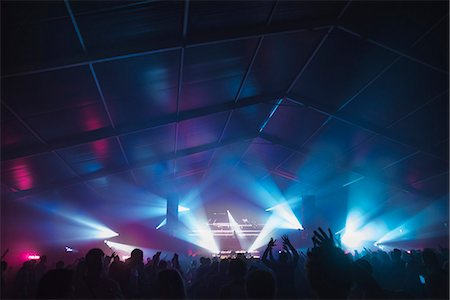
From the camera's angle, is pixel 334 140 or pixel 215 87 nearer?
pixel 215 87

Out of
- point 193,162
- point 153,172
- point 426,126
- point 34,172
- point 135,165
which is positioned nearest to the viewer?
point 34,172

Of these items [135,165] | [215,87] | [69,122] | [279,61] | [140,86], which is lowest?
[69,122]

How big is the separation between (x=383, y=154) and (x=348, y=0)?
7736 millimetres

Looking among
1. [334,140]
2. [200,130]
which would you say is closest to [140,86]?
[200,130]

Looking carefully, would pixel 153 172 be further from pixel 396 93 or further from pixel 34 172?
pixel 396 93

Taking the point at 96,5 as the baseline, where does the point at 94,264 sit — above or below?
below

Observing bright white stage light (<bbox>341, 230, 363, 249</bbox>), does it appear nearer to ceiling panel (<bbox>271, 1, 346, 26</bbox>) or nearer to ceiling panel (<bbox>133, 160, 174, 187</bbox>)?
ceiling panel (<bbox>133, 160, 174, 187</bbox>)

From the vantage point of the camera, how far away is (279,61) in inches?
331

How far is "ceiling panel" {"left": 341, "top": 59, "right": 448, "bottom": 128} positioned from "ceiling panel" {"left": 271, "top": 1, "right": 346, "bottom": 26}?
7.85 feet

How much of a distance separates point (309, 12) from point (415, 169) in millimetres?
9273

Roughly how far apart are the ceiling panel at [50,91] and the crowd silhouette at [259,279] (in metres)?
3.42

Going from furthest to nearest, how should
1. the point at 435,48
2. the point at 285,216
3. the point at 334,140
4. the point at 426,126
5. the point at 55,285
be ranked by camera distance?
the point at 285,216 < the point at 334,140 < the point at 426,126 < the point at 435,48 < the point at 55,285

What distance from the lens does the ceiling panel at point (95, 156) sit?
938 centimetres

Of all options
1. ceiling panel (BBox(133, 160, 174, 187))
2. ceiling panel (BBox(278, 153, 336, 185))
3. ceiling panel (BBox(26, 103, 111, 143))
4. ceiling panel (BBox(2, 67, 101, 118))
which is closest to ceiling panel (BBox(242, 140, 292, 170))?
ceiling panel (BBox(278, 153, 336, 185))
